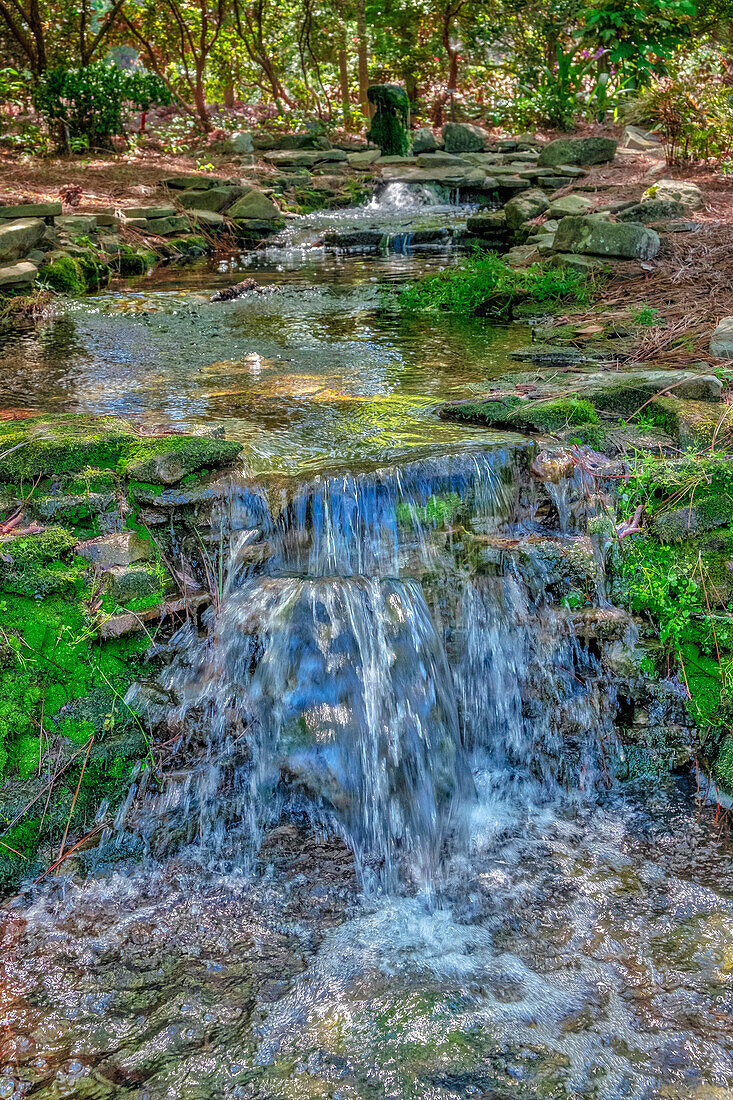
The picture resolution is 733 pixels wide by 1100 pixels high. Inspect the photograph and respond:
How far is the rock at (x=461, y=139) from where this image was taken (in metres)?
16.2

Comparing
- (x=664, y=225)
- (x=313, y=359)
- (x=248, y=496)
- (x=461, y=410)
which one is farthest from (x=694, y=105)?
(x=248, y=496)

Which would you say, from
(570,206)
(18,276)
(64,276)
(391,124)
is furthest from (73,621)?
(391,124)

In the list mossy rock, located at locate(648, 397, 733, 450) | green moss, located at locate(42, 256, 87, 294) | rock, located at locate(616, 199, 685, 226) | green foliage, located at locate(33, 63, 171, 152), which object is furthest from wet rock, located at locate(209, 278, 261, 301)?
green foliage, located at locate(33, 63, 171, 152)

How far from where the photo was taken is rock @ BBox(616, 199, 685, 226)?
8031 mm

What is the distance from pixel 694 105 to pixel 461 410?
9672 mm

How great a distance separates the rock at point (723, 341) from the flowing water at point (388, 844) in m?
1.60

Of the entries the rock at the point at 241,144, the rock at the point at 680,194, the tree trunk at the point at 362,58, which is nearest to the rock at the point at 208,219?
the rock at the point at 680,194

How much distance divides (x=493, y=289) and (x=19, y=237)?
4.62 metres

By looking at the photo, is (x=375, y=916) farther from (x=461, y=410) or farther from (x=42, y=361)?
(x=42, y=361)

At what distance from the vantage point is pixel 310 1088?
2184 millimetres

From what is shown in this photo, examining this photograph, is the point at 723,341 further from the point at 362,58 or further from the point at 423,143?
the point at 362,58

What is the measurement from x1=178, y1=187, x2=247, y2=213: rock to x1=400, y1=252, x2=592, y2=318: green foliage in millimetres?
5481

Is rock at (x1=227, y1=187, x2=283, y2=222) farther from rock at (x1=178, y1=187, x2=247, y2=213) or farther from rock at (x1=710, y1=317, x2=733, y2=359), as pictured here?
rock at (x1=710, y1=317, x2=733, y2=359)

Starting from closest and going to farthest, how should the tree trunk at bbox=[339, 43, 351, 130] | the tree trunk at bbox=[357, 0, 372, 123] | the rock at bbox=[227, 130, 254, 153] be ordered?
the rock at bbox=[227, 130, 254, 153]
the tree trunk at bbox=[357, 0, 372, 123]
the tree trunk at bbox=[339, 43, 351, 130]
